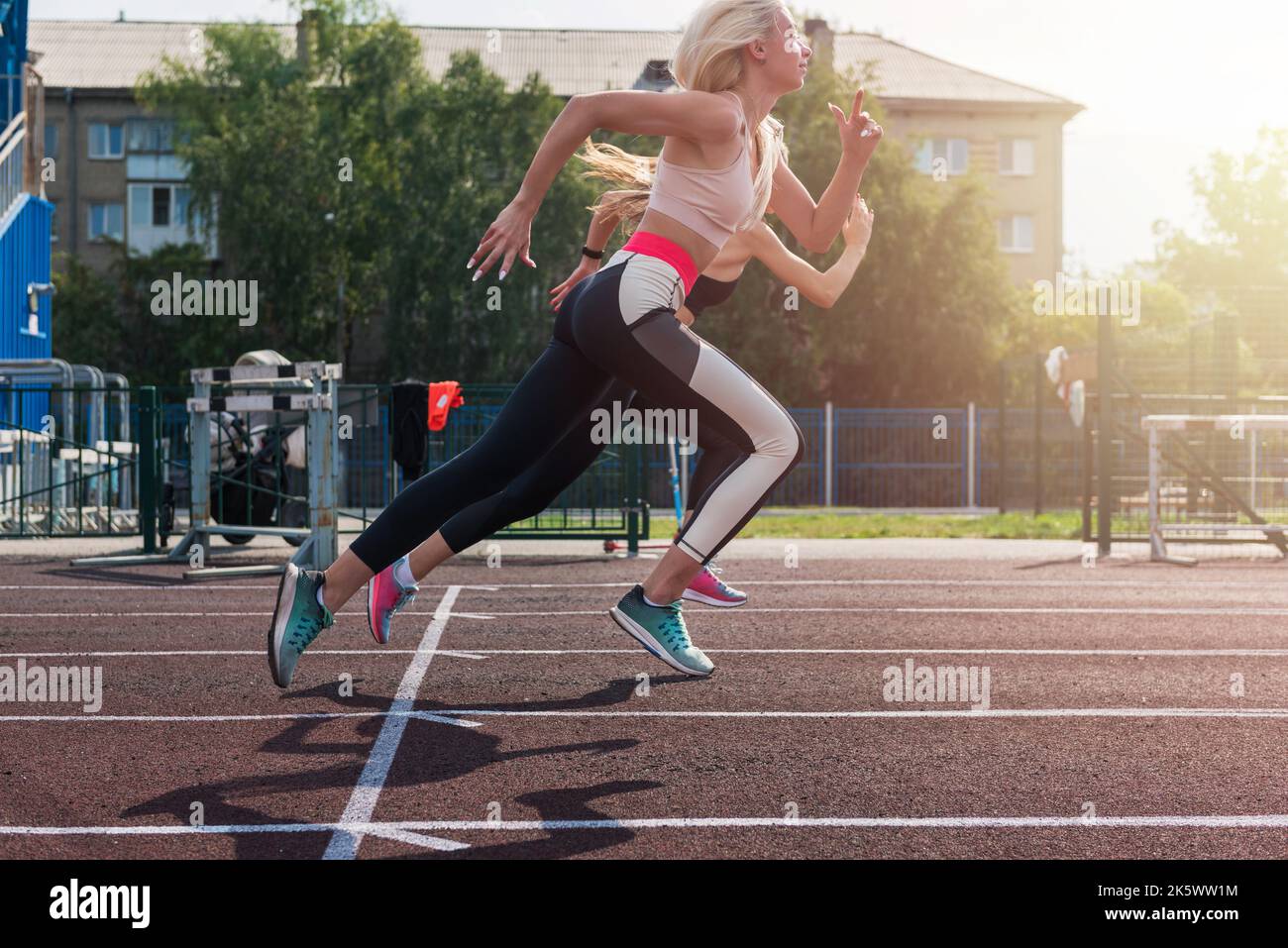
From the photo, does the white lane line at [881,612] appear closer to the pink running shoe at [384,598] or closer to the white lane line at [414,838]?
the pink running shoe at [384,598]

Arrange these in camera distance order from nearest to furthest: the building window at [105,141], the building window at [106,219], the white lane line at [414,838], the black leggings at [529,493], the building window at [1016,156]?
1. the white lane line at [414,838]
2. the black leggings at [529,493]
3. the building window at [105,141]
4. the building window at [106,219]
5. the building window at [1016,156]

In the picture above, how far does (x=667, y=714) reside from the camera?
499cm

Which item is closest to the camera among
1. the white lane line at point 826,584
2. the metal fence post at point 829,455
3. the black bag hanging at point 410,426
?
the white lane line at point 826,584

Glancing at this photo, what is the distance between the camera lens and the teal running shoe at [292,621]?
4.45 meters

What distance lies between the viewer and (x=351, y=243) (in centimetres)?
4262

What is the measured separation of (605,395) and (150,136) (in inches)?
1966

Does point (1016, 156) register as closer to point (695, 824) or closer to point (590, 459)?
point (590, 459)

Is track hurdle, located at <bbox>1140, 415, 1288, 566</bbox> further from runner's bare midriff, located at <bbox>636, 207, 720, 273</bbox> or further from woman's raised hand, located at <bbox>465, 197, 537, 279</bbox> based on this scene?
woman's raised hand, located at <bbox>465, 197, 537, 279</bbox>

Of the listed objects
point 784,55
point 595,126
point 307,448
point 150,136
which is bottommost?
point 307,448

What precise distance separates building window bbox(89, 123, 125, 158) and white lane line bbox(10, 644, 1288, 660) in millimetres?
48488

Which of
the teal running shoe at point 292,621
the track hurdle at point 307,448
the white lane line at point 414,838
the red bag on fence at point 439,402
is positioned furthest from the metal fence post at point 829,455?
the white lane line at point 414,838

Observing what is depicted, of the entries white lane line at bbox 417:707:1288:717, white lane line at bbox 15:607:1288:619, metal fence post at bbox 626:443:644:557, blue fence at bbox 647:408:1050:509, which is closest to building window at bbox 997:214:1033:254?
blue fence at bbox 647:408:1050:509

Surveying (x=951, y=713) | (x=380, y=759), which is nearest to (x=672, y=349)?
(x=380, y=759)
